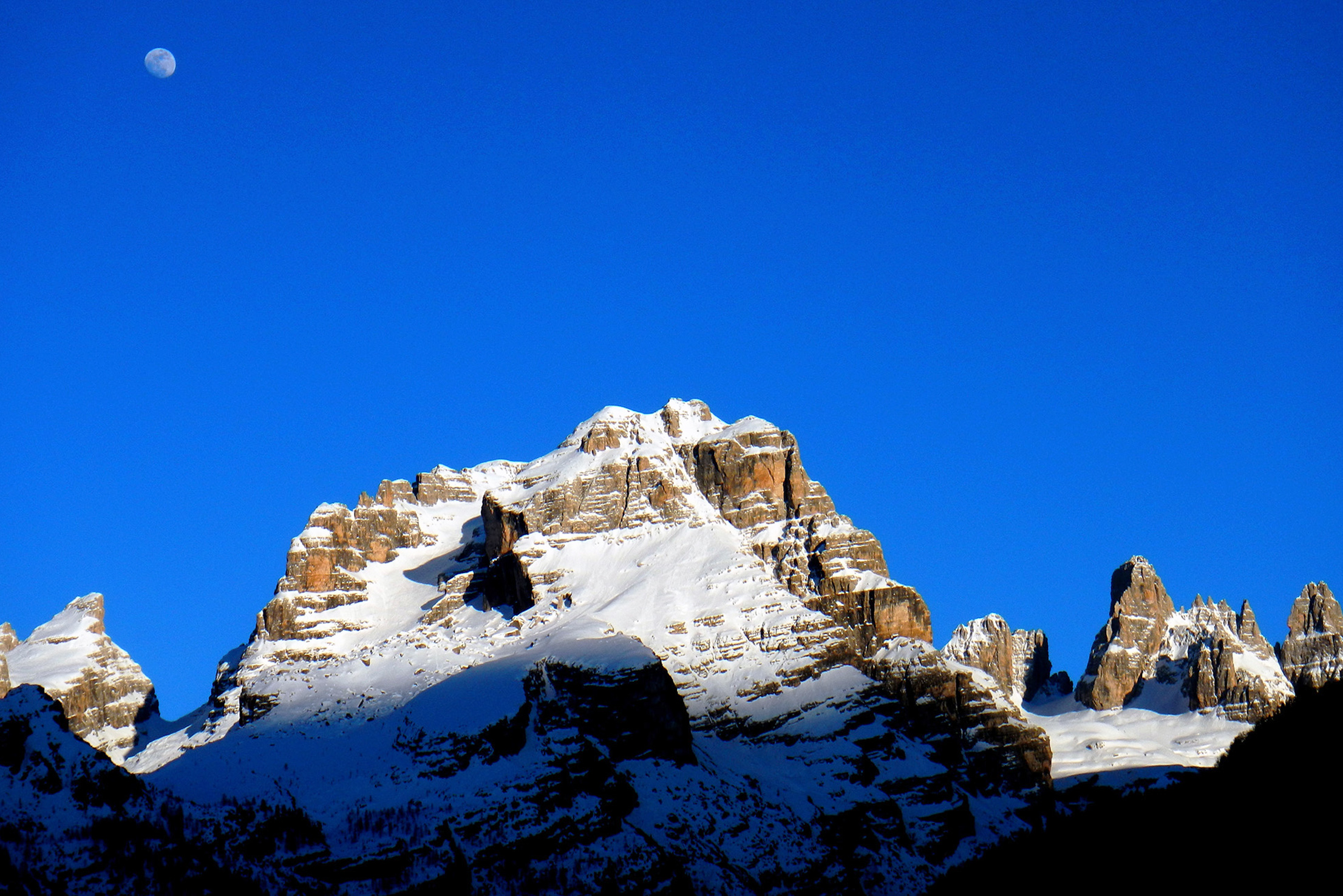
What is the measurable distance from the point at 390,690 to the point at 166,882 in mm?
59932

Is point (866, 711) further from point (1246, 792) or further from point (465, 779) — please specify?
point (1246, 792)

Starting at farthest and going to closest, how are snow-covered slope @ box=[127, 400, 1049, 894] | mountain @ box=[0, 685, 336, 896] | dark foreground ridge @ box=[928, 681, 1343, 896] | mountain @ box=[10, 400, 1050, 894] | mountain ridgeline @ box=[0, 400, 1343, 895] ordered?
snow-covered slope @ box=[127, 400, 1049, 894]
mountain @ box=[10, 400, 1050, 894]
mountain ridgeline @ box=[0, 400, 1343, 895]
mountain @ box=[0, 685, 336, 896]
dark foreground ridge @ box=[928, 681, 1343, 896]

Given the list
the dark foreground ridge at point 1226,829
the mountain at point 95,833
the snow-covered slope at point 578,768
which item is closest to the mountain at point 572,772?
the snow-covered slope at point 578,768

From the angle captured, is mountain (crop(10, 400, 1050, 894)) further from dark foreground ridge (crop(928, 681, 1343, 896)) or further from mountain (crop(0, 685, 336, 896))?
dark foreground ridge (crop(928, 681, 1343, 896))

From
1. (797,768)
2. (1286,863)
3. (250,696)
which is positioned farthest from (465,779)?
(1286,863)

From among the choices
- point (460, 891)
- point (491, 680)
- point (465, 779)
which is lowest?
point (460, 891)

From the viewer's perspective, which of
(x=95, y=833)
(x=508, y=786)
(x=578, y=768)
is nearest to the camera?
(x=95, y=833)

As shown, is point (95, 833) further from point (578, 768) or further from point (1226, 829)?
point (1226, 829)

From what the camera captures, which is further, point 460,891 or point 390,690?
point 390,690

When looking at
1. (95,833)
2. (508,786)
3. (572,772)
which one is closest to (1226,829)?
(95,833)

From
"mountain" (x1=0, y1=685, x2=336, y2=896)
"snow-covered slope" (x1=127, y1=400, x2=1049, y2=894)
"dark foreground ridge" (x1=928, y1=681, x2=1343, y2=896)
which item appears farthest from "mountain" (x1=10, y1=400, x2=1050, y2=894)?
"dark foreground ridge" (x1=928, y1=681, x2=1343, y2=896)

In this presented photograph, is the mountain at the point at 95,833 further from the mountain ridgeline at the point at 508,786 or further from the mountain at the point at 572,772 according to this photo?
the mountain at the point at 572,772

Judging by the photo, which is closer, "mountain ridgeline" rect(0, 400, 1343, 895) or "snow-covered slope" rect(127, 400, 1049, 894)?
"mountain ridgeline" rect(0, 400, 1343, 895)

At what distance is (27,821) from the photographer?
109688 millimetres
